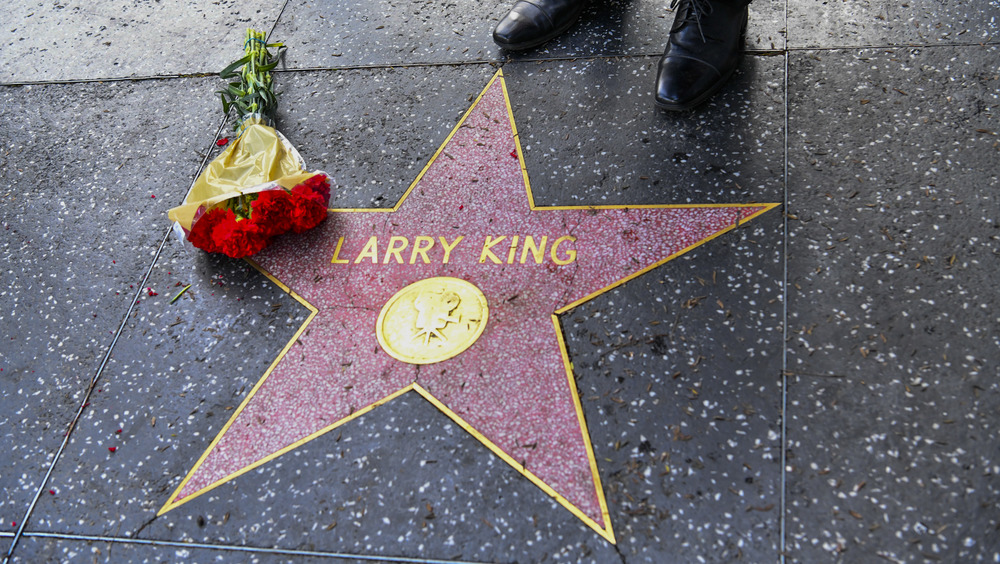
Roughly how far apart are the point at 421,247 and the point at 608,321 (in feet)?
2.00

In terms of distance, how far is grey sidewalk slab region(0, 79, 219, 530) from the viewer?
1.88m

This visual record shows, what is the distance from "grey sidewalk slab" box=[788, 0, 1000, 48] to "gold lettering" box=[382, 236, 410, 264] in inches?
61.8

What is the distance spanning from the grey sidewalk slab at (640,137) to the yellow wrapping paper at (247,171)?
78 cm

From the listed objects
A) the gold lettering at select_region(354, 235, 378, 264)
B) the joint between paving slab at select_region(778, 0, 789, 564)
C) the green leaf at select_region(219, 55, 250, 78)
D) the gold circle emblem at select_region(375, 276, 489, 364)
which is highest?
the green leaf at select_region(219, 55, 250, 78)

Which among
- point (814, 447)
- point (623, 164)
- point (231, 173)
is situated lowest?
point (814, 447)

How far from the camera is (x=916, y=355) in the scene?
5.36 ft

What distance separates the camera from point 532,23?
8.70 feet

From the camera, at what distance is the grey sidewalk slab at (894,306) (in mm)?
1413

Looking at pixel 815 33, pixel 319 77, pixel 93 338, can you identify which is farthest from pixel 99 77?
pixel 815 33

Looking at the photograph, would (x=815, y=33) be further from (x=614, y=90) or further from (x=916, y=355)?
(x=916, y=355)

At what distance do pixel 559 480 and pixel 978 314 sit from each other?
3.61ft

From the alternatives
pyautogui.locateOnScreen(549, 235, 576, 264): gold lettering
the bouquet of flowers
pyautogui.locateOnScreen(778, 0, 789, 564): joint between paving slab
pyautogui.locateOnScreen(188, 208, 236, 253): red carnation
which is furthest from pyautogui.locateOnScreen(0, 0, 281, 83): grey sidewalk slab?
pyautogui.locateOnScreen(778, 0, 789, 564): joint between paving slab

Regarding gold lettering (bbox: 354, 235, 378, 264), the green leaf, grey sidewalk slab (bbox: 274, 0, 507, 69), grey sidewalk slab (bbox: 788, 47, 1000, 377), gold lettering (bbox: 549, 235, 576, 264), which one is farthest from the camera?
grey sidewalk slab (bbox: 274, 0, 507, 69)

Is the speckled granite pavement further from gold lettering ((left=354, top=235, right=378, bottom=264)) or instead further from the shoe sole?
gold lettering ((left=354, top=235, right=378, bottom=264))
